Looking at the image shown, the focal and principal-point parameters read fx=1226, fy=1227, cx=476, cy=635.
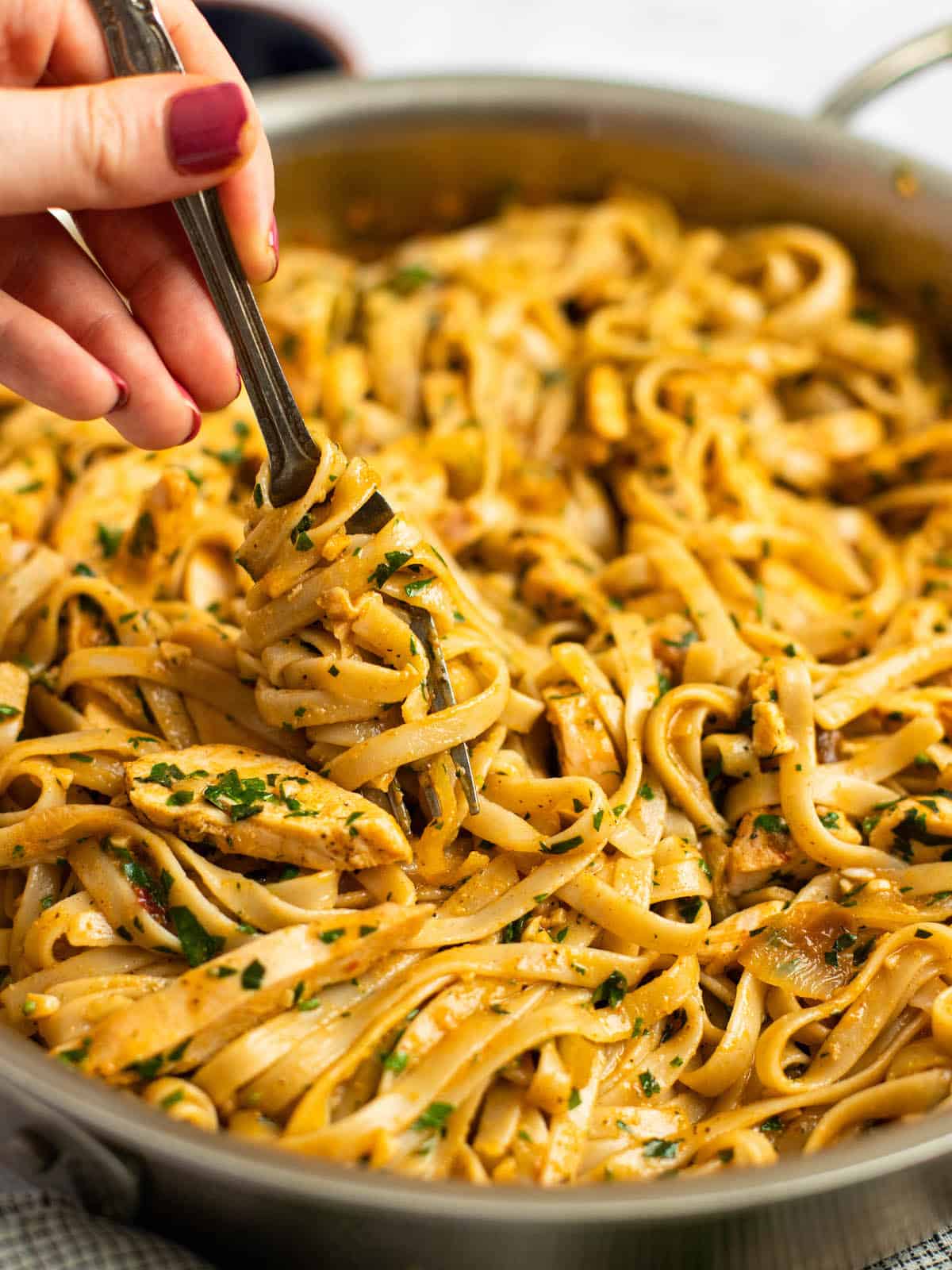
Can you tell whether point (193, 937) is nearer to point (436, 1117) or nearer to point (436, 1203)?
point (436, 1117)

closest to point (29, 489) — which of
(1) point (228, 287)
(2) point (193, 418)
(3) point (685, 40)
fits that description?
(2) point (193, 418)

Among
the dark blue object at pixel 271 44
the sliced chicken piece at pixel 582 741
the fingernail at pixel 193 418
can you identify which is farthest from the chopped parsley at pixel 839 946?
the dark blue object at pixel 271 44

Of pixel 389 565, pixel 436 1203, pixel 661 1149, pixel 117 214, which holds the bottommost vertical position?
pixel 661 1149

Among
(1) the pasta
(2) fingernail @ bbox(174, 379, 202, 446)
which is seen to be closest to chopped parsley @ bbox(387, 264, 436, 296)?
(1) the pasta

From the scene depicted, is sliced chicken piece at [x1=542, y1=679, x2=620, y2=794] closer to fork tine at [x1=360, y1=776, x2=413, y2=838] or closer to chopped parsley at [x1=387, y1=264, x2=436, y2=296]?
fork tine at [x1=360, y1=776, x2=413, y2=838]

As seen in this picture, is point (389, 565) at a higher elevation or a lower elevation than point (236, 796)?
higher

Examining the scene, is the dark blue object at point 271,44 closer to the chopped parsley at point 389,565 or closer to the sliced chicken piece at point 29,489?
the sliced chicken piece at point 29,489

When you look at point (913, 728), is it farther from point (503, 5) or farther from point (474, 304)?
point (503, 5)
